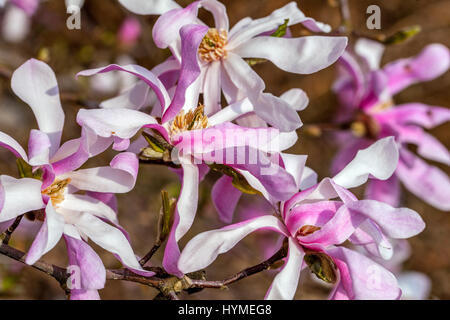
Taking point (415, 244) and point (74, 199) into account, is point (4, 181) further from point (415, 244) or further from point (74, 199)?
point (415, 244)

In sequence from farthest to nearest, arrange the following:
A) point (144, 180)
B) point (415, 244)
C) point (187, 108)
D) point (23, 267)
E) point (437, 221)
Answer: point (437, 221) → point (415, 244) → point (144, 180) → point (23, 267) → point (187, 108)

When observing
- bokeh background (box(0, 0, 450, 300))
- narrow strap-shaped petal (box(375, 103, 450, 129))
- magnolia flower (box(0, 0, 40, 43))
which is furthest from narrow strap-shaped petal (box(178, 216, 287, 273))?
magnolia flower (box(0, 0, 40, 43))

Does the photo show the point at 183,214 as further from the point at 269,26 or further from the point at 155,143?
the point at 269,26

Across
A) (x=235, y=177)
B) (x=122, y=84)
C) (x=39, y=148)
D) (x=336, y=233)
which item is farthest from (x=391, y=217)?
(x=122, y=84)

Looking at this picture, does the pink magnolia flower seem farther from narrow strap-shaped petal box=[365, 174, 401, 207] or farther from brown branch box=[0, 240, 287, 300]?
brown branch box=[0, 240, 287, 300]

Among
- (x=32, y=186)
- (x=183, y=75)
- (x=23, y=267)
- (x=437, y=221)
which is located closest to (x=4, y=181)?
(x=32, y=186)
